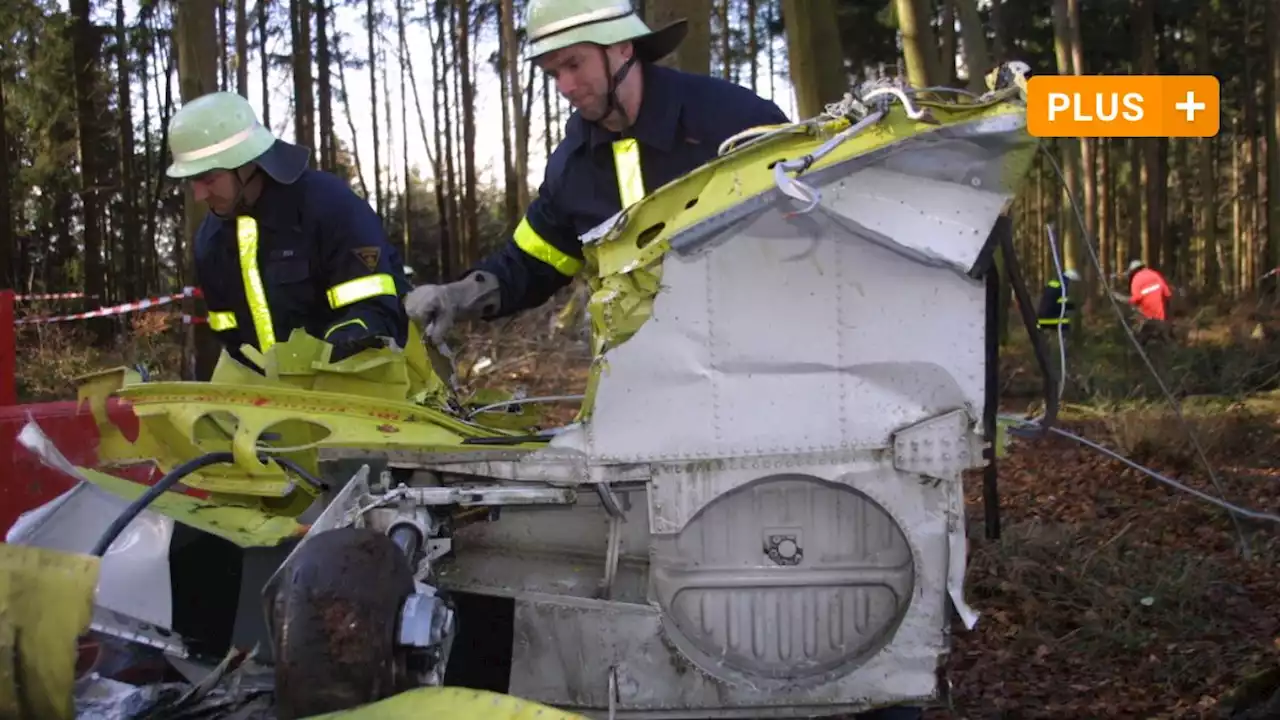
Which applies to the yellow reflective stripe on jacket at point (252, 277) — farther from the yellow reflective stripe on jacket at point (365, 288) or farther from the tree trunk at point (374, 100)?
the tree trunk at point (374, 100)

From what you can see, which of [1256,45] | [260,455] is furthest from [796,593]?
[1256,45]

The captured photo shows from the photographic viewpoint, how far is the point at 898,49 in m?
19.5

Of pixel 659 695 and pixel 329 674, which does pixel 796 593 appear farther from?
pixel 329 674

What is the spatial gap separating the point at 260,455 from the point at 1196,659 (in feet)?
11.9

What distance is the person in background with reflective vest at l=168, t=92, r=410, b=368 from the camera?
389 centimetres

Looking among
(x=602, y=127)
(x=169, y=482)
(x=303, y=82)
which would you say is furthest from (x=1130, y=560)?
(x=303, y=82)

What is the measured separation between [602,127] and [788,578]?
166cm

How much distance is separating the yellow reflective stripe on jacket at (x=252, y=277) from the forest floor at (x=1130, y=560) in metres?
2.95

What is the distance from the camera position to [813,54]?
9.95 m

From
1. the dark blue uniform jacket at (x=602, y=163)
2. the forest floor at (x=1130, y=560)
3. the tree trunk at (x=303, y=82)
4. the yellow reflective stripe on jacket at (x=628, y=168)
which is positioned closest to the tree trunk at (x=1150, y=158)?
the forest floor at (x=1130, y=560)

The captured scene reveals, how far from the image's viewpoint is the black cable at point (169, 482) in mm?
2650

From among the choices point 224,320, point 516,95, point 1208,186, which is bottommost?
point 224,320

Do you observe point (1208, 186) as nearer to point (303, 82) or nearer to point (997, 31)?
point (997, 31)

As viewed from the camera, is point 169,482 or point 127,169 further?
point 127,169
